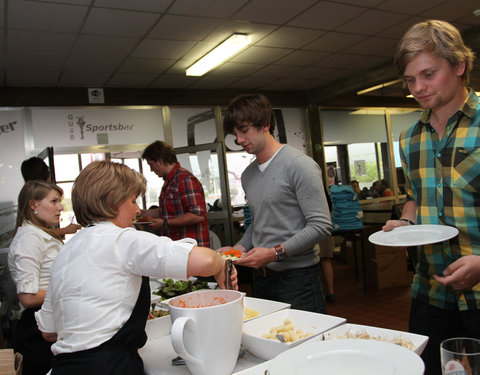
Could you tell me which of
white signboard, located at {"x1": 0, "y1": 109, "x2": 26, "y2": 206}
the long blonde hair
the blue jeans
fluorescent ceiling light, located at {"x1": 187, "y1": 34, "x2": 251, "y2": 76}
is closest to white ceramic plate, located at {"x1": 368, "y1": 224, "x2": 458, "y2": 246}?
the blue jeans

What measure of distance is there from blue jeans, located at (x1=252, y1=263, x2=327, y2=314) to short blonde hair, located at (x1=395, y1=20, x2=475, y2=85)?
3.07ft

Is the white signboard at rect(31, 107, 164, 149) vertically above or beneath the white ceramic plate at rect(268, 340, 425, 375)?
above

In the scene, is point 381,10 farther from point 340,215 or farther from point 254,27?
point 340,215

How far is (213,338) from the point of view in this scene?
101 cm

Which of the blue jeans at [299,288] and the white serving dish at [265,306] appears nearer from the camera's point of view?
the white serving dish at [265,306]

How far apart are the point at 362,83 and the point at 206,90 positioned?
2.41 metres

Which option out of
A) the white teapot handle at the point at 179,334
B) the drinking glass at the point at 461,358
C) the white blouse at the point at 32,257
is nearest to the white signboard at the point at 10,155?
the white blouse at the point at 32,257

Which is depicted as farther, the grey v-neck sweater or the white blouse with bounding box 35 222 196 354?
the grey v-neck sweater

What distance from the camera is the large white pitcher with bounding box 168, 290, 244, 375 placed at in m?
0.98

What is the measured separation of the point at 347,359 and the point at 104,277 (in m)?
0.65

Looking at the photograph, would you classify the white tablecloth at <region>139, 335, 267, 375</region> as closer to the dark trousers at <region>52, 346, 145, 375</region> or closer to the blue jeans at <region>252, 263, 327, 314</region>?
the dark trousers at <region>52, 346, 145, 375</region>

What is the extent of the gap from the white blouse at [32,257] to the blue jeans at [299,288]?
125 cm

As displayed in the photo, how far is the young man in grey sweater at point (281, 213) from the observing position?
5.72 ft

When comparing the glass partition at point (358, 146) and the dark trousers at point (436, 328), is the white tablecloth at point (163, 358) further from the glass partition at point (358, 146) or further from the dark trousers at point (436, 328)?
the glass partition at point (358, 146)
